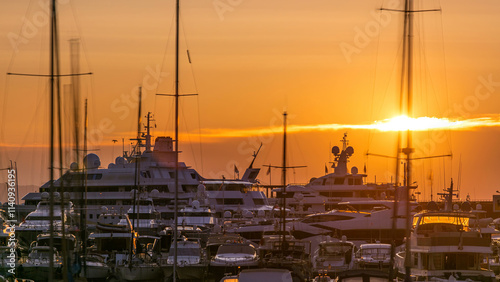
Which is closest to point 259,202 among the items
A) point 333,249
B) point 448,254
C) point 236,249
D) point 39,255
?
point 333,249

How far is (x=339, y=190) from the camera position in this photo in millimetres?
90062

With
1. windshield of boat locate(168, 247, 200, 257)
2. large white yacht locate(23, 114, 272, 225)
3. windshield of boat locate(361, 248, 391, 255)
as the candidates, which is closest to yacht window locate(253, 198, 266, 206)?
large white yacht locate(23, 114, 272, 225)

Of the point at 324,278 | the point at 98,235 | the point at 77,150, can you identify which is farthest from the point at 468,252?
the point at 98,235

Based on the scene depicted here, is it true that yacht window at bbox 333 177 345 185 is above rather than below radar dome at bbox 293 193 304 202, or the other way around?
above

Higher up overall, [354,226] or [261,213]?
[354,226]

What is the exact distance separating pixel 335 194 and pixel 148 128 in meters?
17.5

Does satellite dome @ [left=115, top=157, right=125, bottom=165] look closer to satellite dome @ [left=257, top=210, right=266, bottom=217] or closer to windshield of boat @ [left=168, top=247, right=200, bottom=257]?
satellite dome @ [left=257, top=210, right=266, bottom=217]

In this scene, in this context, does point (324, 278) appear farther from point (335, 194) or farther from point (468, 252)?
point (335, 194)

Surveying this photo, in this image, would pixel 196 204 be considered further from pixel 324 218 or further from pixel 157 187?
pixel 157 187

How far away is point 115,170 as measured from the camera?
294 ft

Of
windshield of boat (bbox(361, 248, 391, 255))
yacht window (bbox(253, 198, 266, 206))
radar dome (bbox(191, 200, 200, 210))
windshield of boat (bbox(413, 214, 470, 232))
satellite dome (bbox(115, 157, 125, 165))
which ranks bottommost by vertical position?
yacht window (bbox(253, 198, 266, 206))

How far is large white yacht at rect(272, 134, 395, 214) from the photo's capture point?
8844 centimetres

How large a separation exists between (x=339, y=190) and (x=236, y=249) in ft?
143

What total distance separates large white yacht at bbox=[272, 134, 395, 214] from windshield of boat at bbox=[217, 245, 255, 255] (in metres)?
39.2
